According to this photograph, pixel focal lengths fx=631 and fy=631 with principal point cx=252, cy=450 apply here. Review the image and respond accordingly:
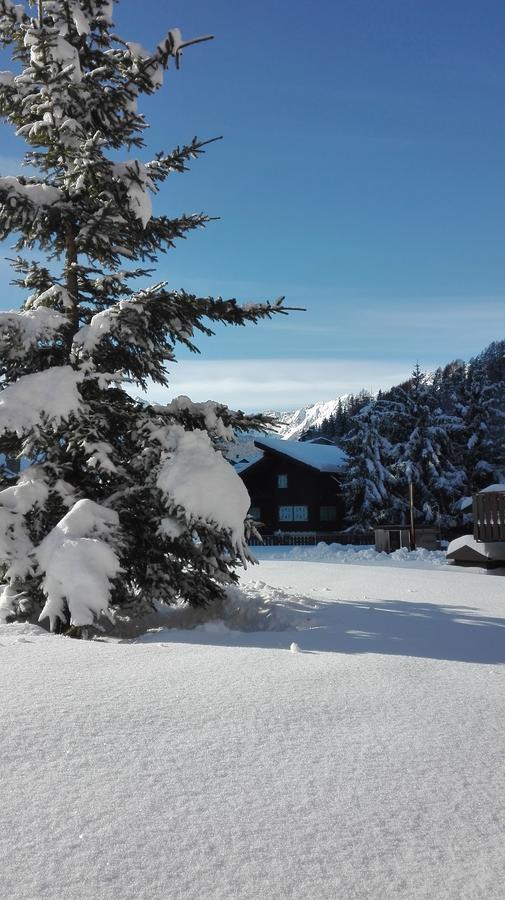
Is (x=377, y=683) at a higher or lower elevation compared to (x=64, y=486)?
lower

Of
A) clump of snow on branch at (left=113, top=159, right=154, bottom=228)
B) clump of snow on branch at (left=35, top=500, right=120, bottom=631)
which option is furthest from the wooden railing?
clump of snow on branch at (left=35, top=500, right=120, bottom=631)

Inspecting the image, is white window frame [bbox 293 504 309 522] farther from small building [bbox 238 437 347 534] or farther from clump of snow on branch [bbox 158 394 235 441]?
clump of snow on branch [bbox 158 394 235 441]

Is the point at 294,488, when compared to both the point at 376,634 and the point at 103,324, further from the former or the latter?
the point at 376,634

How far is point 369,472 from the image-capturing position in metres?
38.0

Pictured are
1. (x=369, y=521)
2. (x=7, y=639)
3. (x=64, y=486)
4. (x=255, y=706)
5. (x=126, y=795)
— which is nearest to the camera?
(x=126, y=795)

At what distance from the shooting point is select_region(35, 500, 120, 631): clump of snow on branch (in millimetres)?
6605

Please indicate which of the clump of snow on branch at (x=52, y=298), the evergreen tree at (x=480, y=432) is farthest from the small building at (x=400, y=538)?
the clump of snow on branch at (x=52, y=298)

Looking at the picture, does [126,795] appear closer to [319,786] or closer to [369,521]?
[319,786]

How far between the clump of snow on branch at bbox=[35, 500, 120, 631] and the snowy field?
3.21 ft

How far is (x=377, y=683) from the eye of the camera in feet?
14.7

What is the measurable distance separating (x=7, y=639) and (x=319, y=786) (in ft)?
13.2

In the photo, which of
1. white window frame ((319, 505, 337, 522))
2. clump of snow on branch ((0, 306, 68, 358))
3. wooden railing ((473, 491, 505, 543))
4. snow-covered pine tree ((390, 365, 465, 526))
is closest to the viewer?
clump of snow on branch ((0, 306, 68, 358))

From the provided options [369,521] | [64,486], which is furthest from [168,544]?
[369,521]

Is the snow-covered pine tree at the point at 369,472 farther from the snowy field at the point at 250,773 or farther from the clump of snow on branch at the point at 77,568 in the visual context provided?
the snowy field at the point at 250,773
